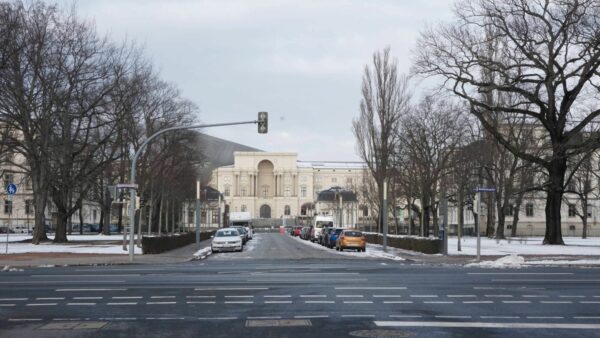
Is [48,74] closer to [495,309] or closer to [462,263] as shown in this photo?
[462,263]

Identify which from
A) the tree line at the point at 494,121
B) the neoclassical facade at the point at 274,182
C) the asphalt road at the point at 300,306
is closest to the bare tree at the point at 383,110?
the tree line at the point at 494,121

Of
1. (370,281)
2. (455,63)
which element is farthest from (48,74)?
(370,281)

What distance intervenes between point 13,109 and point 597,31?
117ft

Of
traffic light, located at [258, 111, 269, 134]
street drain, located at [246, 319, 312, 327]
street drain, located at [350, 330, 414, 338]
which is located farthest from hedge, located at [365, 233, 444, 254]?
street drain, located at [350, 330, 414, 338]

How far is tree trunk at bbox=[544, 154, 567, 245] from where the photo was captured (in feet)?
Answer: 158

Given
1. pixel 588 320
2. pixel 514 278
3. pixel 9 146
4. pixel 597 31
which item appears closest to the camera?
pixel 588 320

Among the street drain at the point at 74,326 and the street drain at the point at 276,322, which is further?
the street drain at the point at 276,322

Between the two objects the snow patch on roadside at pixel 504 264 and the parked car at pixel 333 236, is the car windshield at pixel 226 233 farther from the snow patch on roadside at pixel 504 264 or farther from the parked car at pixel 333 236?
the snow patch on roadside at pixel 504 264

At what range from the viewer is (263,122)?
31375mm

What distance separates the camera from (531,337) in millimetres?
10477

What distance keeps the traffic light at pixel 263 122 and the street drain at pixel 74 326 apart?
1955 centimetres

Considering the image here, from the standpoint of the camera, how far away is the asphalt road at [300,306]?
1115 cm

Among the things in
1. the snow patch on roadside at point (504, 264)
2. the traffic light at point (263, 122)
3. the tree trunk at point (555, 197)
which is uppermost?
the traffic light at point (263, 122)

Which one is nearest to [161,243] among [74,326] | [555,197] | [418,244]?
[418,244]
